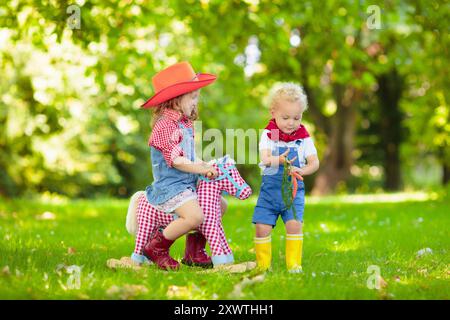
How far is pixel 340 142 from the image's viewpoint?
2000 centimetres

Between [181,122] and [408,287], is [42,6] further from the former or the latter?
[408,287]

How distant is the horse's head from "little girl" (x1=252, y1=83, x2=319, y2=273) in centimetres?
16

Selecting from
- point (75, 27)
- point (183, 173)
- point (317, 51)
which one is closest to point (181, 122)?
point (183, 173)

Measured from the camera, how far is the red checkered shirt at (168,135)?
208 inches

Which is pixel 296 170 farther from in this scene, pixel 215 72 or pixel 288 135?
pixel 215 72

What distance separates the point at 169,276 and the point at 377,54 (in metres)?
15.9

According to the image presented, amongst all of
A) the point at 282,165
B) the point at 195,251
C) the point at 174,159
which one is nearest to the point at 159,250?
the point at 195,251

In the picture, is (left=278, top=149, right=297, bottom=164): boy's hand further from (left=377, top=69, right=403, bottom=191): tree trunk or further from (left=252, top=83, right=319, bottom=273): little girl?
(left=377, top=69, right=403, bottom=191): tree trunk

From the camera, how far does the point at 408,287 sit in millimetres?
4688

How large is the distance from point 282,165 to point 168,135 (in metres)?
0.96

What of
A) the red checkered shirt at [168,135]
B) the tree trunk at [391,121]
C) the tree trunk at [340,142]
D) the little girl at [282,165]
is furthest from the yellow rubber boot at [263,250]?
the tree trunk at [391,121]

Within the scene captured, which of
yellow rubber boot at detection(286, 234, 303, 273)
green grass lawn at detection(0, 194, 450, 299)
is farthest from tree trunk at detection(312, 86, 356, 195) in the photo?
yellow rubber boot at detection(286, 234, 303, 273)

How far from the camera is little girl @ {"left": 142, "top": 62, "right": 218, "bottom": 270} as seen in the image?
526 centimetres
